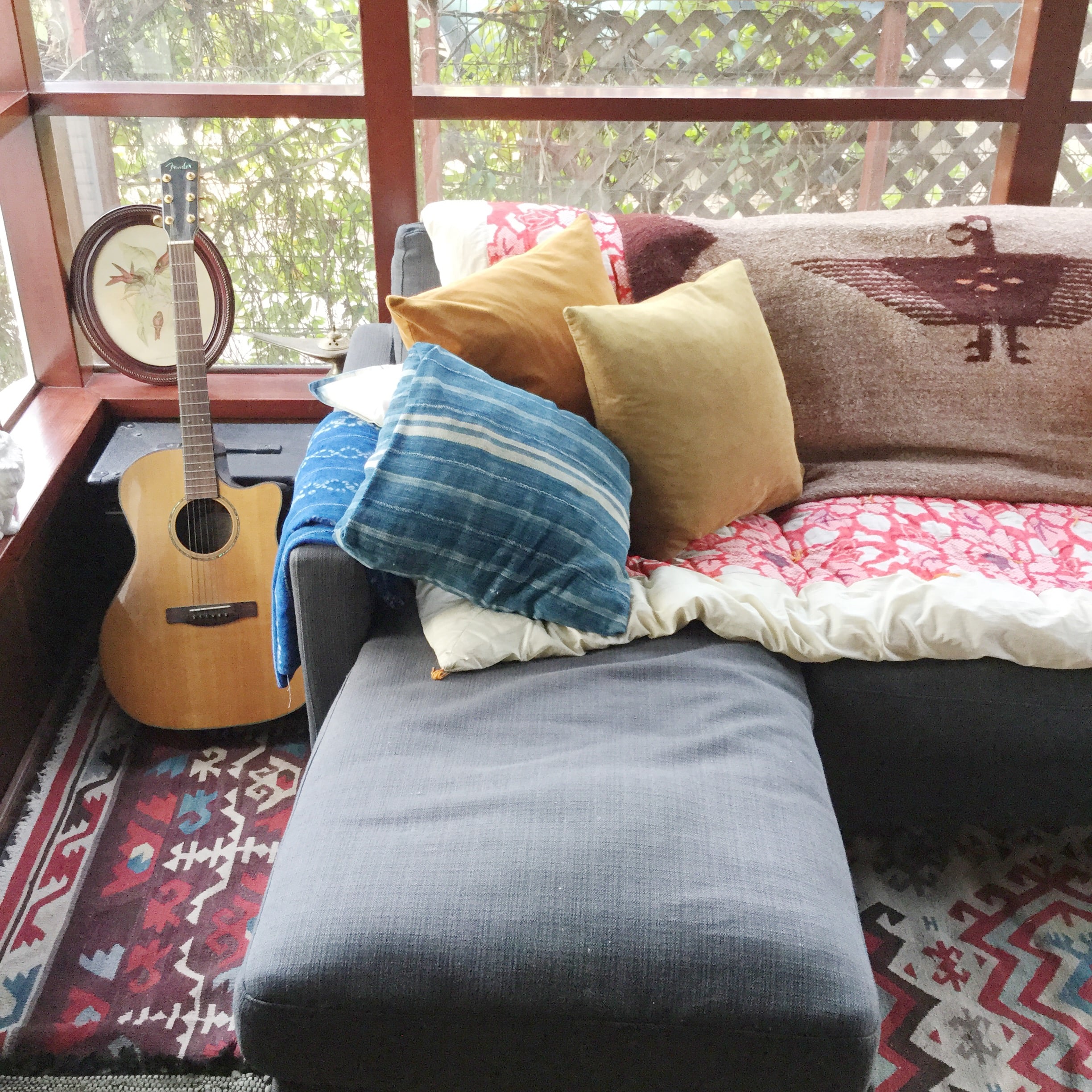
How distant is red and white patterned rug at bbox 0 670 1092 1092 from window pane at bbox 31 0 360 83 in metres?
1.33

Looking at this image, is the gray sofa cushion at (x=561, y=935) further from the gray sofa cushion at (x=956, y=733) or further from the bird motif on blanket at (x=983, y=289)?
the bird motif on blanket at (x=983, y=289)

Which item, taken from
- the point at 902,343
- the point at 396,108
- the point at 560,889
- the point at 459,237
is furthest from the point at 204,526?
the point at 902,343

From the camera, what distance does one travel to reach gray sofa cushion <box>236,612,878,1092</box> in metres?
0.98

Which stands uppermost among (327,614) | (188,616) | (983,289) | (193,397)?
(983,289)

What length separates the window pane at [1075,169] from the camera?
235 centimetres

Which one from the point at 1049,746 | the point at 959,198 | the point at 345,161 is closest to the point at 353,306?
the point at 345,161

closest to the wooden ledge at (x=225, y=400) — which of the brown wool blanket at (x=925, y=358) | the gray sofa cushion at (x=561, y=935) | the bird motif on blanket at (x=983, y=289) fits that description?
the brown wool blanket at (x=925, y=358)

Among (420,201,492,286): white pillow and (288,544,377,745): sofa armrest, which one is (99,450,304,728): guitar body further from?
(420,201,492,286): white pillow

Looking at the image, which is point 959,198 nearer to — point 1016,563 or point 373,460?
point 1016,563

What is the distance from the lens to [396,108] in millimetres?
2104

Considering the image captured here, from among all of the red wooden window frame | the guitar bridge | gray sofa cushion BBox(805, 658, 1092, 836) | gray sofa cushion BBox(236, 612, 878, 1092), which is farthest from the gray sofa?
the red wooden window frame

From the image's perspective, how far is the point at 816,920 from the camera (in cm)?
103

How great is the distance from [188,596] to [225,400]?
0.55 metres

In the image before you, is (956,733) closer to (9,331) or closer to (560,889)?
(560,889)
